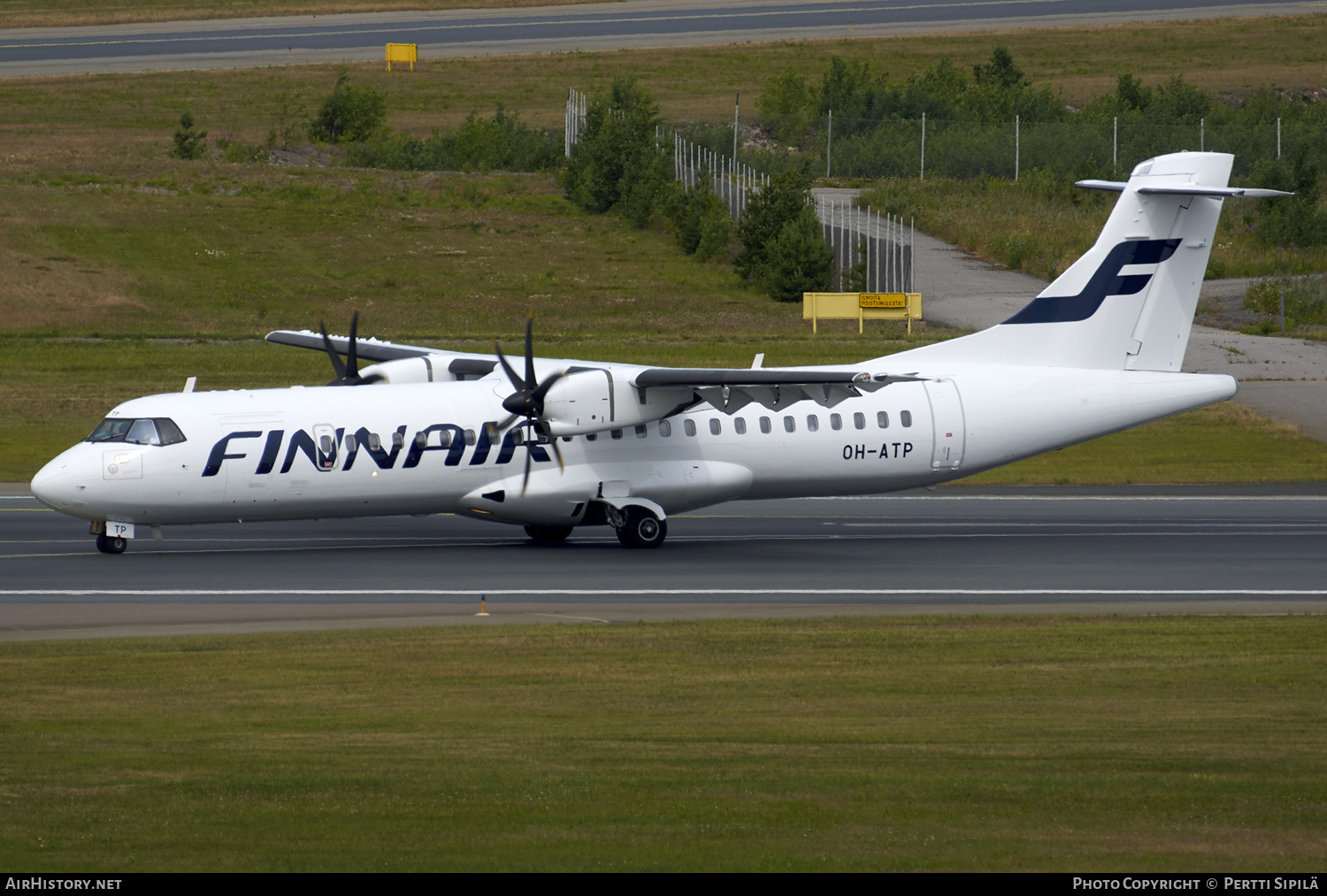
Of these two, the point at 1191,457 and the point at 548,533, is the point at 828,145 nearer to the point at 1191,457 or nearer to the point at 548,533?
the point at 1191,457

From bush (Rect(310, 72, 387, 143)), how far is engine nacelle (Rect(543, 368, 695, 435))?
77.7 metres

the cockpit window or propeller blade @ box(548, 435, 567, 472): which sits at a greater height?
the cockpit window

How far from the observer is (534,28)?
376 ft

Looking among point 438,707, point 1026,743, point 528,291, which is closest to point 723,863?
point 1026,743

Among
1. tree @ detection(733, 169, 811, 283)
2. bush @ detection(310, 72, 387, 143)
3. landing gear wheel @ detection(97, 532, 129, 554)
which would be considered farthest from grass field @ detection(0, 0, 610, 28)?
landing gear wheel @ detection(97, 532, 129, 554)

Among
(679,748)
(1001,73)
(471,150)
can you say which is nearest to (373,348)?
(679,748)

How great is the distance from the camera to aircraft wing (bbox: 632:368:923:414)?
24.3 m

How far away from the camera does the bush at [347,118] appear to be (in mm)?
98688

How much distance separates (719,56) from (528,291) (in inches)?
2194

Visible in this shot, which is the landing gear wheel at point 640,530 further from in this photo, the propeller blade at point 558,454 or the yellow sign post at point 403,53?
the yellow sign post at point 403,53

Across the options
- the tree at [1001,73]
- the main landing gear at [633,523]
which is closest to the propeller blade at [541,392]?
the main landing gear at [633,523]

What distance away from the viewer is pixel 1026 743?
41.9 ft

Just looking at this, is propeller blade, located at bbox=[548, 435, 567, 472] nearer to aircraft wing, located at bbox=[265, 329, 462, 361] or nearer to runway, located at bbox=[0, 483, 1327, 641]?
runway, located at bbox=[0, 483, 1327, 641]

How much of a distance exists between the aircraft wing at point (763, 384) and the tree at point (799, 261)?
39.2 meters
